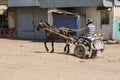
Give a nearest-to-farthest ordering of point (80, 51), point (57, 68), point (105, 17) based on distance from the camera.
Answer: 1. point (57, 68)
2. point (80, 51)
3. point (105, 17)

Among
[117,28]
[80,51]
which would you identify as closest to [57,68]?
[80,51]

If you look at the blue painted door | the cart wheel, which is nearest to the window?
the blue painted door

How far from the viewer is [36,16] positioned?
100 ft

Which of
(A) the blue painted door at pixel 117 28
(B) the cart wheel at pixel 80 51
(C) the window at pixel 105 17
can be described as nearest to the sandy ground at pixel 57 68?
(B) the cart wheel at pixel 80 51

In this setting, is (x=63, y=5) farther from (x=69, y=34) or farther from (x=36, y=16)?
(x=69, y=34)

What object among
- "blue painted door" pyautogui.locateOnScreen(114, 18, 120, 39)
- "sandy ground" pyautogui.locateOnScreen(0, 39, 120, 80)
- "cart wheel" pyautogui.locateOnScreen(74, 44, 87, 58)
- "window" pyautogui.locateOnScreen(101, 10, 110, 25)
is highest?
"window" pyautogui.locateOnScreen(101, 10, 110, 25)

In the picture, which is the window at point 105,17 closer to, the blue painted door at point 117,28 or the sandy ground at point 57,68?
the blue painted door at point 117,28

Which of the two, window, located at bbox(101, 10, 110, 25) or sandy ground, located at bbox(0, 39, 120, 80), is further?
window, located at bbox(101, 10, 110, 25)

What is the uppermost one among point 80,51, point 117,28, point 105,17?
point 105,17

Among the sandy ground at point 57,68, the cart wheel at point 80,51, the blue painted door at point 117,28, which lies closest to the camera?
the sandy ground at point 57,68

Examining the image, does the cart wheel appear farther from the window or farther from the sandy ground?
the window

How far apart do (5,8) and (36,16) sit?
2.88 m

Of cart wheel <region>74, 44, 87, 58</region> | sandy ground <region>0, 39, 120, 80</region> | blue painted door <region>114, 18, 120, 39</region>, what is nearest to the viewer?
sandy ground <region>0, 39, 120, 80</region>

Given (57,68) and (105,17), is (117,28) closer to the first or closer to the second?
(105,17)
